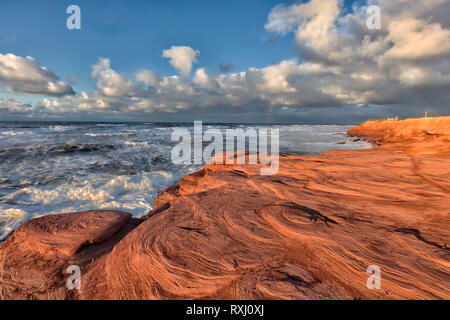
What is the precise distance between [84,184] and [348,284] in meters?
9.46

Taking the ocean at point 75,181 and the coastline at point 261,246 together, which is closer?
the coastline at point 261,246

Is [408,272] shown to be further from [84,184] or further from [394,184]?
[84,184]

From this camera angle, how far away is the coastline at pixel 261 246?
185 cm

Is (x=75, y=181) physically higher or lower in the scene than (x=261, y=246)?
lower

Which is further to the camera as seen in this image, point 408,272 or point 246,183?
point 246,183

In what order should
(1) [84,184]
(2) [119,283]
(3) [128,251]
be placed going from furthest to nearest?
1. (1) [84,184]
2. (3) [128,251]
3. (2) [119,283]

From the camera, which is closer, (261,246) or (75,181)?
(261,246)

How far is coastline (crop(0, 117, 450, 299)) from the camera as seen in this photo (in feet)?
6.06

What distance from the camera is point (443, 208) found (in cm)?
268

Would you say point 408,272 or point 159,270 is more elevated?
point 408,272

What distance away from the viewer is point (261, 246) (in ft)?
7.62

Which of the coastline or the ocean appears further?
the ocean
